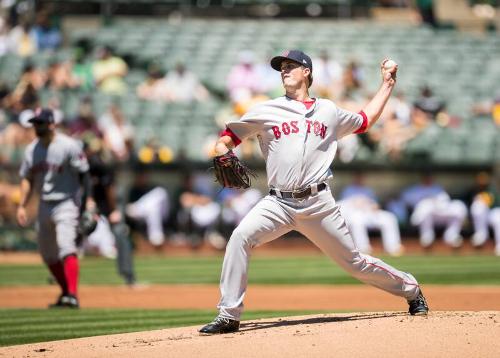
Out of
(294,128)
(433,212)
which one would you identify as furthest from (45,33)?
(294,128)

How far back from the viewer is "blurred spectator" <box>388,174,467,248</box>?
18641mm

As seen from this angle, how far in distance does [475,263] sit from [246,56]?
688cm

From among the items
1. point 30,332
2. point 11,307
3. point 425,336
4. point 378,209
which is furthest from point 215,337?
point 378,209

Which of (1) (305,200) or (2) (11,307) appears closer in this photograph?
(1) (305,200)

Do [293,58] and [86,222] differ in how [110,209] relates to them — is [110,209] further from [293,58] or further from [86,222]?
[293,58]

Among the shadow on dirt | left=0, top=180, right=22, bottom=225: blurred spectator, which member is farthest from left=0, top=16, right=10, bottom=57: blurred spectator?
the shadow on dirt

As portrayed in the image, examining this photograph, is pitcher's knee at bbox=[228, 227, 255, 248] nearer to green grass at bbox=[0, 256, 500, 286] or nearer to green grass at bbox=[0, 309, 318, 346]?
green grass at bbox=[0, 309, 318, 346]

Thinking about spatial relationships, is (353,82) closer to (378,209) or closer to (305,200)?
(378,209)

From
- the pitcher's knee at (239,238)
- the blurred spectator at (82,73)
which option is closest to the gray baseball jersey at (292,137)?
the pitcher's knee at (239,238)

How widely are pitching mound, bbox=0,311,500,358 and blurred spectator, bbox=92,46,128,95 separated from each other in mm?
14370

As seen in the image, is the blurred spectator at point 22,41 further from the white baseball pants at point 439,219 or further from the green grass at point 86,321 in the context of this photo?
the green grass at point 86,321

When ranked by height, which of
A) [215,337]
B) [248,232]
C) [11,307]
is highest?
[248,232]

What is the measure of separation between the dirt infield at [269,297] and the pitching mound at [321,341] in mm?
2602

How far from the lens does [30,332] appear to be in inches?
329
